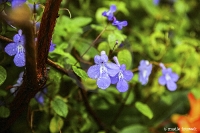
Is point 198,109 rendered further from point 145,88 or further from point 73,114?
point 73,114

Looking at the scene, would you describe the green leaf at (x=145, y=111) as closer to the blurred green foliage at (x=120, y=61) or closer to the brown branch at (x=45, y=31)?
the blurred green foliage at (x=120, y=61)

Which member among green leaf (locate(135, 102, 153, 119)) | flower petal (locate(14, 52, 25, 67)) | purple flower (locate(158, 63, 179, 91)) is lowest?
green leaf (locate(135, 102, 153, 119))

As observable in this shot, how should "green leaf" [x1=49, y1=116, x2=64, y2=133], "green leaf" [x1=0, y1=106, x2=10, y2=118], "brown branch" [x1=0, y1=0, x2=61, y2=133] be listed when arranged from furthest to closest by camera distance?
"green leaf" [x1=49, y1=116, x2=64, y2=133], "green leaf" [x1=0, y1=106, x2=10, y2=118], "brown branch" [x1=0, y1=0, x2=61, y2=133]

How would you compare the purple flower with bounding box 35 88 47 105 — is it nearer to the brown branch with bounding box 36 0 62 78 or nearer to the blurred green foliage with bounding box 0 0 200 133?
the blurred green foliage with bounding box 0 0 200 133

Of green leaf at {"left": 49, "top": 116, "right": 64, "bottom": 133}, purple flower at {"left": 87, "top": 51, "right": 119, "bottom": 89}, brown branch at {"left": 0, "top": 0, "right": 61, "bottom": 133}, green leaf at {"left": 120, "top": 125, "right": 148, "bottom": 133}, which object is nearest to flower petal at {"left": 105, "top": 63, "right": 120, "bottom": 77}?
purple flower at {"left": 87, "top": 51, "right": 119, "bottom": 89}

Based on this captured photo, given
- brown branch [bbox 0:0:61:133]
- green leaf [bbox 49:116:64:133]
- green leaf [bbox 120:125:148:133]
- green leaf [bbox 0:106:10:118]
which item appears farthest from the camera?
green leaf [bbox 120:125:148:133]

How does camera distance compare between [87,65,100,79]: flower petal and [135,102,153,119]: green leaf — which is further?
[135,102,153,119]: green leaf
